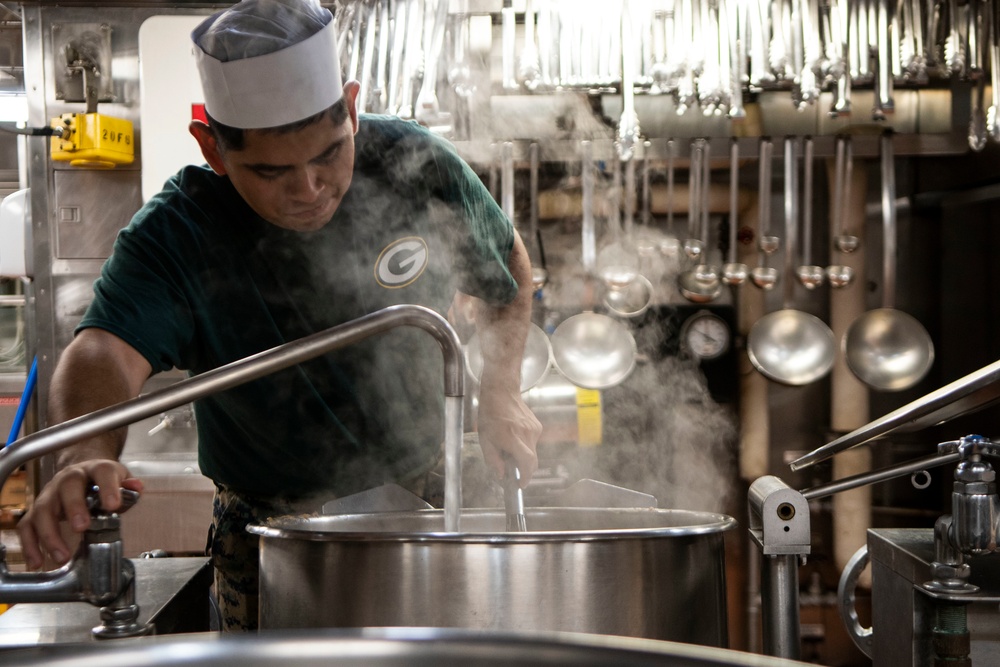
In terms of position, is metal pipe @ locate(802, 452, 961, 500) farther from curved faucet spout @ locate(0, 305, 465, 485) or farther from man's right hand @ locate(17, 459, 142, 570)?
man's right hand @ locate(17, 459, 142, 570)

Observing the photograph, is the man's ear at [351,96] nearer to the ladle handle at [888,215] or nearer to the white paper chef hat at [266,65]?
the white paper chef hat at [266,65]

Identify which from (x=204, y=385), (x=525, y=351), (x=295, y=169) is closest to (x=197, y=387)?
(x=204, y=385)

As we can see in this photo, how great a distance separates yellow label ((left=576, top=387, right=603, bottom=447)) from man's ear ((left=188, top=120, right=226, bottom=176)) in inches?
62.8

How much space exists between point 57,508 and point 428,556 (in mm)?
361

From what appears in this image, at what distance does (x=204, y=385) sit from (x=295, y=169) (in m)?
0.53

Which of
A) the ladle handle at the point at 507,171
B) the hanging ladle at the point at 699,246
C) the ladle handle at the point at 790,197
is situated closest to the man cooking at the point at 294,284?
the ladle handle at the point at 507,171

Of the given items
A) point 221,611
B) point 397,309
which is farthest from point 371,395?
point 397,309

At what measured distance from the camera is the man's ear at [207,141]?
143 centimetres

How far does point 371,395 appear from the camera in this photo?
5.40ft

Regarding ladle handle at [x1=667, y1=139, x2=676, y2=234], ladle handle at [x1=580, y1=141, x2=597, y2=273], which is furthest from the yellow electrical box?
ladle handle at [x1=667, y1=139, x2=676, y2=234]

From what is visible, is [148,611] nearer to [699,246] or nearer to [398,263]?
[398,263]

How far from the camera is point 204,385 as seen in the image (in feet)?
2.97

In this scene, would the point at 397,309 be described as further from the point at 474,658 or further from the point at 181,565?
the point at 474,658

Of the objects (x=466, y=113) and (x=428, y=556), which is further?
(x=466, y=113)
